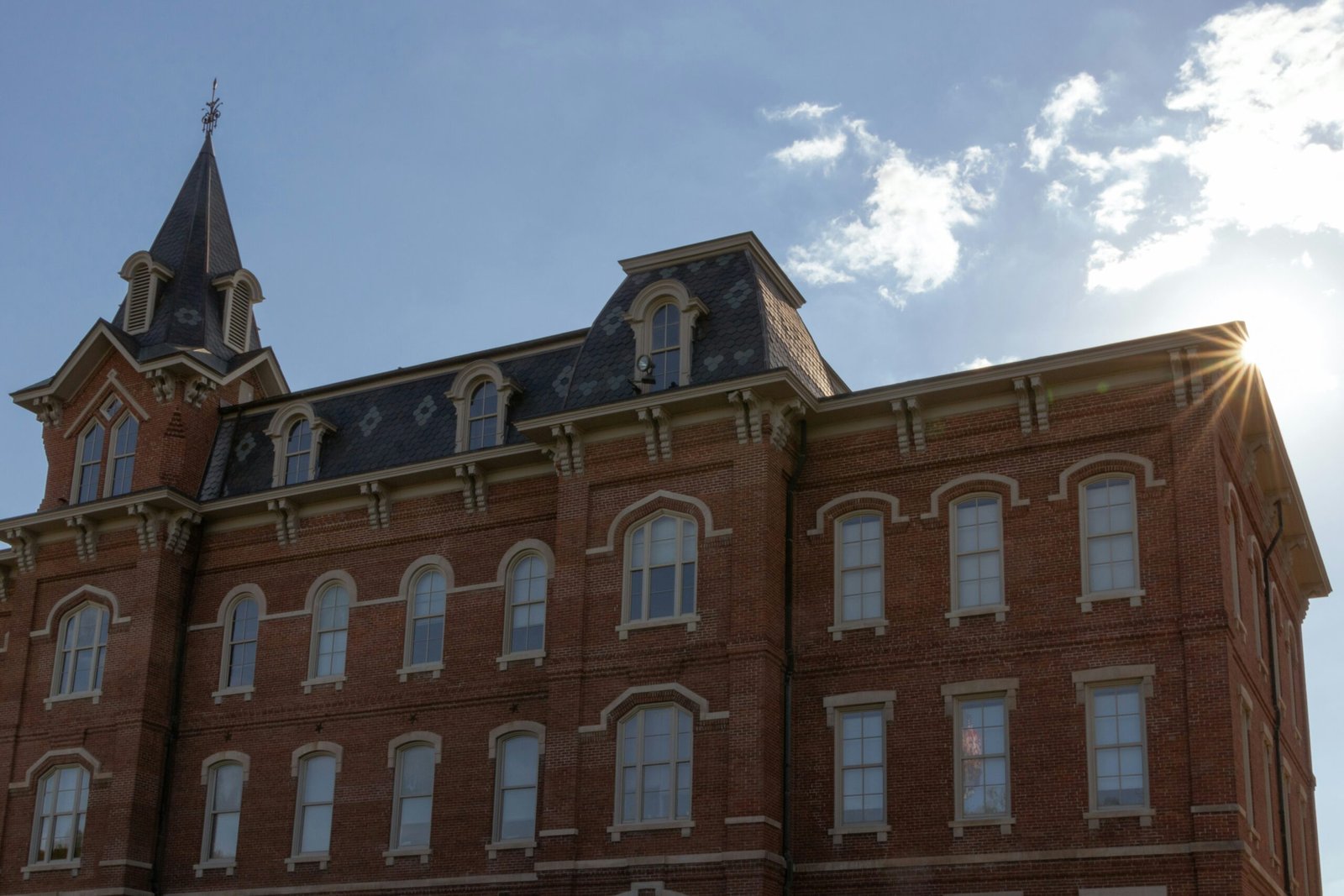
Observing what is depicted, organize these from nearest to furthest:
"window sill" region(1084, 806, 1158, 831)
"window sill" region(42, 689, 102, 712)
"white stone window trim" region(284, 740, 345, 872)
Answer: "window sill" region(1084, 806, 1158, 831) < "white stone window trim" region(284, 740, 345, 872) < "window sill" region(42, 689, 102, 712)

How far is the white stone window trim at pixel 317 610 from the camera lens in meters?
34.2

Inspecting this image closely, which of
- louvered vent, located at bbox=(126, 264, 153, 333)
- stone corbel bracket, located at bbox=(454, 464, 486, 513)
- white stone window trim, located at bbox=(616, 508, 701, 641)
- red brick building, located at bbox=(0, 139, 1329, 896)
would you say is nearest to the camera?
red brick building, located at bbox=(0, 139, 1329, 896)

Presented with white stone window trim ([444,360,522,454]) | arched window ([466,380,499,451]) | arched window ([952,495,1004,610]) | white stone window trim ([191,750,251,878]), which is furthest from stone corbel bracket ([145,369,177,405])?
arched window ([952,495,1004,610])

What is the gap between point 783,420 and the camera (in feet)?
100

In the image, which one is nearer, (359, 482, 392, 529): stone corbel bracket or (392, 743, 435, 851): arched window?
(392, 743, 435, 851): arched window

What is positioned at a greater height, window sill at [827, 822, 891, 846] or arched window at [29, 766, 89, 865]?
arched window at [29, 766, 89, 865]

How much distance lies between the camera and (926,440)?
30188 mm

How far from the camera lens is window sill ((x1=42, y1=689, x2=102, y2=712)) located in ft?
117

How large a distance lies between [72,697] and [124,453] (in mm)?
5341

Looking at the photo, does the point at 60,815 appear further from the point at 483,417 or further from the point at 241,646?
the point at 483,417

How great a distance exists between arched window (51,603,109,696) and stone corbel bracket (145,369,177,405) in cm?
465

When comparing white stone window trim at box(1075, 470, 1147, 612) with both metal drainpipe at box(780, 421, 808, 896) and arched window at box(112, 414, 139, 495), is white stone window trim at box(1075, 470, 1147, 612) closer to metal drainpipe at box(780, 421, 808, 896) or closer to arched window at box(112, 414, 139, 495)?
metal drainpipe at box(780, 421, 808, 896)

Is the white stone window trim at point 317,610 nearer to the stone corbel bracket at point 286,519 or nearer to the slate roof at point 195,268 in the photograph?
the stone corbel bracket at point 286,519

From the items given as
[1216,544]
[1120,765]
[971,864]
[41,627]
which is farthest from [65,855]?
[1216,544]
